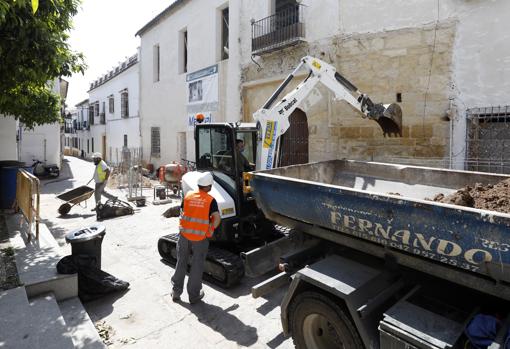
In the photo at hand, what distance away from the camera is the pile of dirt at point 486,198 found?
9.59ft

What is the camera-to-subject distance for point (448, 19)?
22.3ft

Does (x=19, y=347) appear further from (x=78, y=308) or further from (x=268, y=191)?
(x=268, y=191)

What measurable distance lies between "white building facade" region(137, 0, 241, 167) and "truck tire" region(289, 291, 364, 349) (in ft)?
29.6

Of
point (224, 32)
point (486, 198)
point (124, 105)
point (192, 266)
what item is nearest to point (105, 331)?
point (192, 266)

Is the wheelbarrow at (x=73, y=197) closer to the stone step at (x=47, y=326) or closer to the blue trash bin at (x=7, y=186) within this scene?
the blue trash bin at (x=7, y=186)

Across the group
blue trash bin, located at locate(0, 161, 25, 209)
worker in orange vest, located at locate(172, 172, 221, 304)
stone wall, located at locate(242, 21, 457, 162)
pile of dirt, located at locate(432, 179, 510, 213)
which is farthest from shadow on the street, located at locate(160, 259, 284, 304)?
blue trash bin, located at locate(0, 161, 25, 209)

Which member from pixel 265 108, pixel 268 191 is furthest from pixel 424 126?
pixel 268 191

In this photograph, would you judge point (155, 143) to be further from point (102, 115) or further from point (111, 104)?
point (102, 115)

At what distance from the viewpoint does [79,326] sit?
3.81m

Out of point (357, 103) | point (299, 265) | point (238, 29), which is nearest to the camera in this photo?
point (299, 265)

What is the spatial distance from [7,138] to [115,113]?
13444 millimetres

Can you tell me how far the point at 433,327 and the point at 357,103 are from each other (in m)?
3.87

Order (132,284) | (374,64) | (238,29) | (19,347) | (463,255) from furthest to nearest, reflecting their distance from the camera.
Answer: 1. (238,29)
2. (374,64)
3. (132,284)
4. (19,347)
5. (463,255)

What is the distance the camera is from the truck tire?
9.81 feet
